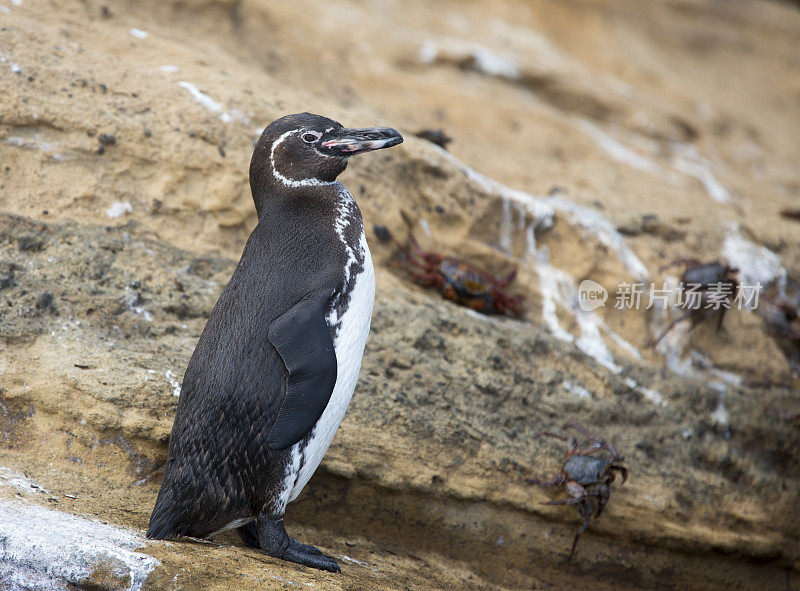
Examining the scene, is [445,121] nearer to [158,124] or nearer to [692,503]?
[158,124]

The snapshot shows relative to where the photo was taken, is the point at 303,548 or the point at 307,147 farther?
the point at 307,147

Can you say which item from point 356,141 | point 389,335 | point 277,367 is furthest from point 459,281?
point 277,367

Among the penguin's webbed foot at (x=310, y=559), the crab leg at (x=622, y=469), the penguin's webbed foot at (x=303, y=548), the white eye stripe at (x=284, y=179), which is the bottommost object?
the crab leg at (x=622, y=469)

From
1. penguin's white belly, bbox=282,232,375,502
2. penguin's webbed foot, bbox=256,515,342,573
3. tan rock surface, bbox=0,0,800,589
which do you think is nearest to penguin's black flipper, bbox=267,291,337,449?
penguin's white belly, bbox=282,232,375,502

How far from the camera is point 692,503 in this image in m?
4.29

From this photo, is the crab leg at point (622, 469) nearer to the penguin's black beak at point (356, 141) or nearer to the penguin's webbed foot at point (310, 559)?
the penguin's webbed foot at point (310, 559)

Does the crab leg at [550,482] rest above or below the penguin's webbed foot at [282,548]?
below

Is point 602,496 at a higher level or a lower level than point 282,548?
lower

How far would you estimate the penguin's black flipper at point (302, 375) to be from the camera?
2746mm

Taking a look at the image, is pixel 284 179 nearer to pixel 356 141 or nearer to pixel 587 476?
pixel 356 141

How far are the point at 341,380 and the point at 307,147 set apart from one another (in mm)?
982

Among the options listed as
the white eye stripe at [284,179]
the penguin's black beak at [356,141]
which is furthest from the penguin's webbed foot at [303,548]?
the penguin's black beak at [356,141]

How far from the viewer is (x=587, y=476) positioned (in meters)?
3.82

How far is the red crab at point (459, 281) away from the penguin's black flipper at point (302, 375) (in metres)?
1.95
